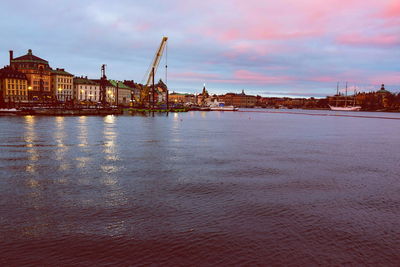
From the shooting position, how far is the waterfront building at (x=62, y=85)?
178 meters

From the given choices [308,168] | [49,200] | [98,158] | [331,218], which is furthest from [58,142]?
[331,218]

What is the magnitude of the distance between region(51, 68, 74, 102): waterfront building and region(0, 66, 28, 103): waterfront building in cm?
1900

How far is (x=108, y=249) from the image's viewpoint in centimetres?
1103

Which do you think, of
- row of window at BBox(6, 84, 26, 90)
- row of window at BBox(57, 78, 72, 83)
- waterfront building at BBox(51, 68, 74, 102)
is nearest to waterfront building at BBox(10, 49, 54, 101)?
row of window at BBox(6, 84, 26, 90)

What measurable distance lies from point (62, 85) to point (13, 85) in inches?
1199

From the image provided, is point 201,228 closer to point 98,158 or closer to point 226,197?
point 226,197

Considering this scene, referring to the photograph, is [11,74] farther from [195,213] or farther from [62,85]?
[195,213]

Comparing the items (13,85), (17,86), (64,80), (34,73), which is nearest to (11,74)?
(13,85)

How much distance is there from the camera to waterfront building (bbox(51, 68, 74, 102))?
178000 millimetres

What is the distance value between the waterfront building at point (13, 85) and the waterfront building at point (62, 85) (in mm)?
18995

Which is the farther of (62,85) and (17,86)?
(62,85)

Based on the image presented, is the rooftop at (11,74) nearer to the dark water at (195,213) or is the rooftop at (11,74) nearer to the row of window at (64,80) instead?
the row of window at (64,80)

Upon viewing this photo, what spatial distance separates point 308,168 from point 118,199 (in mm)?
15699

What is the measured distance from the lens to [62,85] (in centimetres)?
18075
